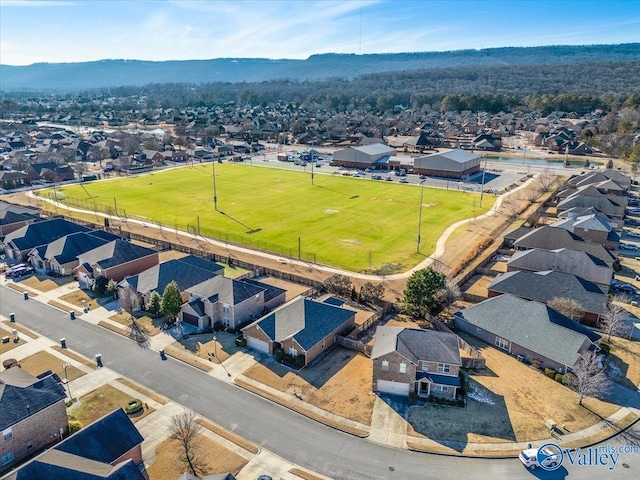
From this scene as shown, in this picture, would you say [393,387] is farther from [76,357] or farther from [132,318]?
[76,357]

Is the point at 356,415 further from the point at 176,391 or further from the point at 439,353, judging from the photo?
the point at 176,391

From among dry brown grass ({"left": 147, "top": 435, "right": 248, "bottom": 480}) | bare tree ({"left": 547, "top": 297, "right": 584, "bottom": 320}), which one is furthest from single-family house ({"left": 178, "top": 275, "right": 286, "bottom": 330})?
bare tree ({"left": 547, "top": 297, "right": 584, "bottom": 320})

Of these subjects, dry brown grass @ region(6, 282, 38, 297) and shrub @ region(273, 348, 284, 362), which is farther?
dry brown grass @ region(6, 282, 38, 297)

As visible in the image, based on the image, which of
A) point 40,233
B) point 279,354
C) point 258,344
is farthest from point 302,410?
point 40,233

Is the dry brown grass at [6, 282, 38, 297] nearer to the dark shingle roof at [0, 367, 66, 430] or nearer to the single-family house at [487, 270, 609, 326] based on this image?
the dark shingle roof at [0, 367, 66, 430]

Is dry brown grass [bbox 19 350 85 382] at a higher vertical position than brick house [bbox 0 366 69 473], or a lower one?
lower

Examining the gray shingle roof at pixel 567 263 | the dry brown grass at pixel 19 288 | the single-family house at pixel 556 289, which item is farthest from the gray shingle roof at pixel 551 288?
the dry brown grass at pixel 19 288

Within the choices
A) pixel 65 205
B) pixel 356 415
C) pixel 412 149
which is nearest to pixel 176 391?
pixel 356 415

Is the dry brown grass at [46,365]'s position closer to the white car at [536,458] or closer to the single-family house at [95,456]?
the single-family house at [95,456]
